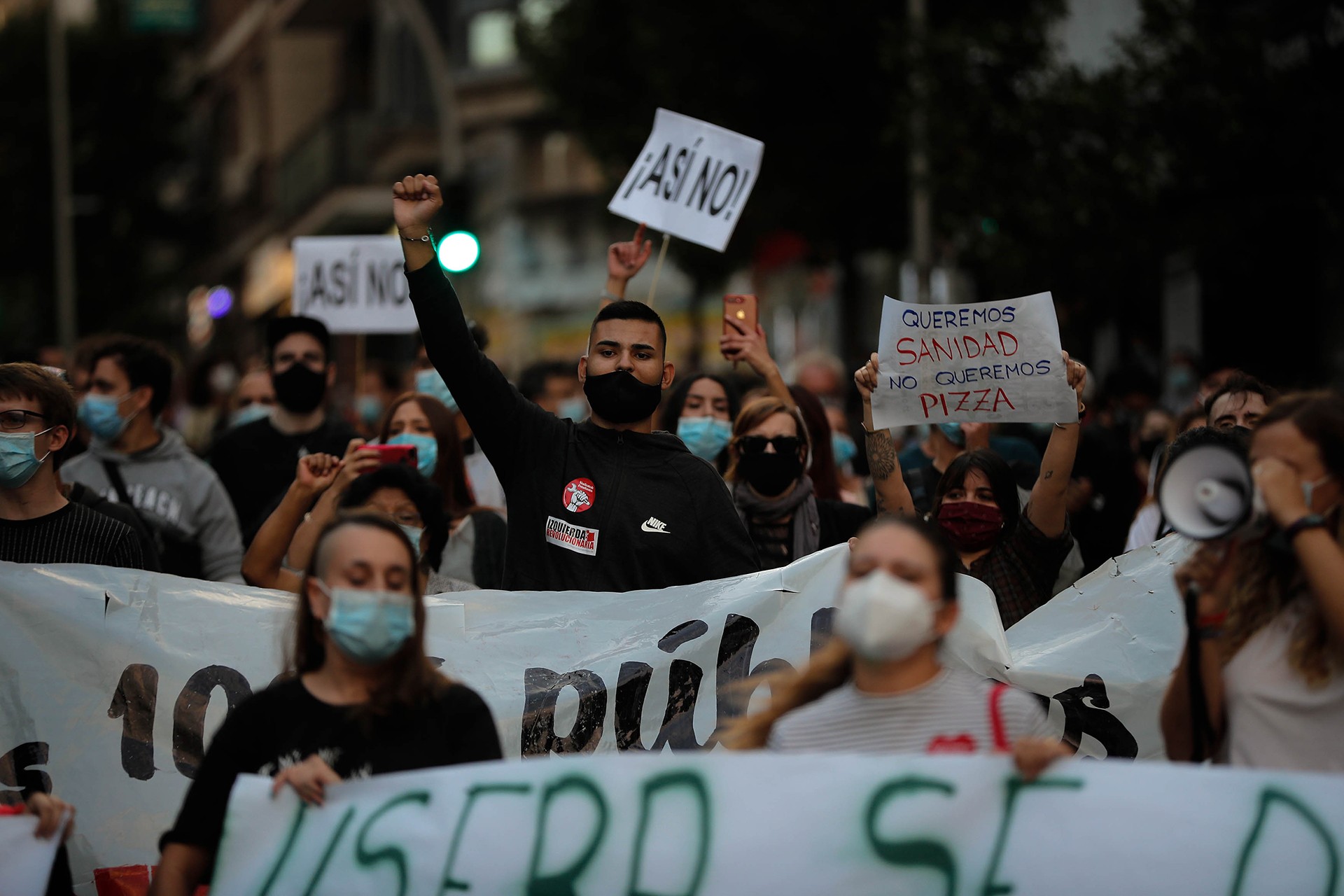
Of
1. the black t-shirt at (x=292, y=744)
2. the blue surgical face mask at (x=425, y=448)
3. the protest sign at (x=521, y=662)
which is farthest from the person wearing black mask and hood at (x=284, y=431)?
the black t-shirt at (x=292, y=744)

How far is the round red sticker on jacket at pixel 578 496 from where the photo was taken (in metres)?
4.93

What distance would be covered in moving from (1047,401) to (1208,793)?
6.80ft

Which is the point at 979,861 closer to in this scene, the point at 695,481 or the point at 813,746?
the point at 813,746

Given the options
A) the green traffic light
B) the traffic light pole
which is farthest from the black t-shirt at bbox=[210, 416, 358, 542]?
the traffic light pole

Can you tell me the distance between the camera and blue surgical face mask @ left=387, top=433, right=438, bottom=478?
20.6 ft

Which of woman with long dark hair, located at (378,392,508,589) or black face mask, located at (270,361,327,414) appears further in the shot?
black face mask, located at (270,361,327,414)

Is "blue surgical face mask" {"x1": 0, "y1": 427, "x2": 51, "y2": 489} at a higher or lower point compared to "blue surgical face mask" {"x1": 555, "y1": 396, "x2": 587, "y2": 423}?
lower

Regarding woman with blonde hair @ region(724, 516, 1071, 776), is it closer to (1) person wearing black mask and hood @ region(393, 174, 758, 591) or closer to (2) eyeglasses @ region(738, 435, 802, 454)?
(1) person wearing black mask and hood @ region(393, 174, 758, 591)

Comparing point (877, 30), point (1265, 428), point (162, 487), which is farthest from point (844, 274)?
point (1265, 428)

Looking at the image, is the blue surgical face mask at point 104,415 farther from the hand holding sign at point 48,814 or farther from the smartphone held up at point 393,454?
the hand holding sign at point 48,814

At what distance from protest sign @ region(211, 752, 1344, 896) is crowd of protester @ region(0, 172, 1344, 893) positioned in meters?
0.07

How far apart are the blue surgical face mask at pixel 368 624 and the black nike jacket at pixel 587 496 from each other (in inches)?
55.4

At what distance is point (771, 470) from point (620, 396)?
114 centimetres

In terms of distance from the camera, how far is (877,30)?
1822cm
